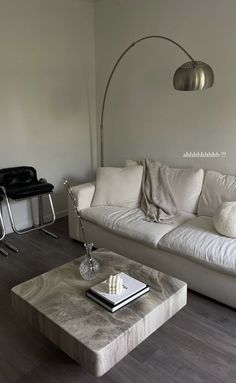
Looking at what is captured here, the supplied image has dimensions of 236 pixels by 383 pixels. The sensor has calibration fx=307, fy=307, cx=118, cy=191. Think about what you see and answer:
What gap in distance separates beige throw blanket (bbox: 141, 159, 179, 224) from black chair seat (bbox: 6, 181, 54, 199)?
1028 millimetres

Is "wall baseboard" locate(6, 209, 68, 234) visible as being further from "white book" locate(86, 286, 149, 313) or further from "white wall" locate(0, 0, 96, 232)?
"white book" locate(86, 286, 149, 313)

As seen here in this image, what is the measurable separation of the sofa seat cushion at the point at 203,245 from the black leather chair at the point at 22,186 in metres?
1.44

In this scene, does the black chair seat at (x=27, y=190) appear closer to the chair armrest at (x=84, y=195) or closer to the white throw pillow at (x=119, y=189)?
the chair armrest at (x=84, y=195)

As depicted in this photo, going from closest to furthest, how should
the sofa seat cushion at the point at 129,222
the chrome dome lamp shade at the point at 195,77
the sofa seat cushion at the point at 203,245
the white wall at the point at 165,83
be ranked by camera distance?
the sofa seat cushion at the point at 203,245
the chrome dome lamp shade at the point at 195,77
the sofa seat cushion at the point at 129,222
the white wall at the point at 165,83

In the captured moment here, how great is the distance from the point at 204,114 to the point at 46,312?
92.5 inches

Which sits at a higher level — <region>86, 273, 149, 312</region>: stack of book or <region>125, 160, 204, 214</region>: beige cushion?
<region>125, 160, 204, 214</region>: beige cushion

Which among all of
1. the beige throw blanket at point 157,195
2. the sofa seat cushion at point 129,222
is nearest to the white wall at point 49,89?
the sofa seat cushion at point 129,222

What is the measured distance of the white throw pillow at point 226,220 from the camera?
7.39 ft

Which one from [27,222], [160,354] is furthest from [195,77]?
[27,222]

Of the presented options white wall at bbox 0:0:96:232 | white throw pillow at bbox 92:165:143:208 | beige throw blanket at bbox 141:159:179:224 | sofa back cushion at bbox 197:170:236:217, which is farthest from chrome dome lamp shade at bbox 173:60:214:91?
white wall at bbox 0:0:96:232

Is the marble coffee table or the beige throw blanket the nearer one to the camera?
the marble coffee table

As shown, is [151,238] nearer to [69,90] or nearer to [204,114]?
[204,114]

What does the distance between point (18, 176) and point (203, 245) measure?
6.94 feet

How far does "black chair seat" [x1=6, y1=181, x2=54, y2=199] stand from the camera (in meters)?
3.00
